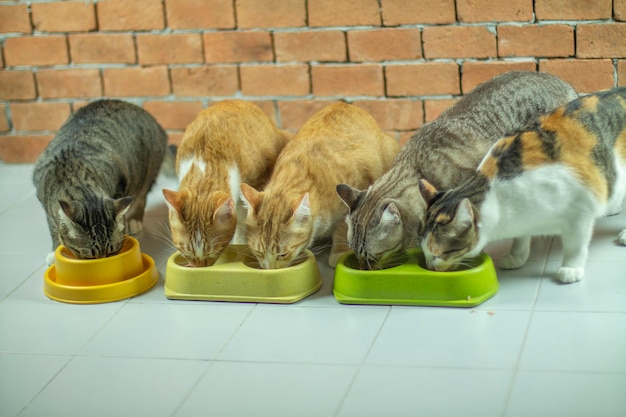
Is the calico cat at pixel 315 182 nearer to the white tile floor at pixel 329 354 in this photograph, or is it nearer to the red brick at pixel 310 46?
the white tile floor at pixel 329 354

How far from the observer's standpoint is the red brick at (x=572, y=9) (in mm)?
3871

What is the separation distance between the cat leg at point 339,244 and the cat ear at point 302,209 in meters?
0.27

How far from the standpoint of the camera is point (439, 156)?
3.38m

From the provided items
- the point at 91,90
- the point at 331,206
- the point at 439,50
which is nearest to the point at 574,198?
the point at 331,206

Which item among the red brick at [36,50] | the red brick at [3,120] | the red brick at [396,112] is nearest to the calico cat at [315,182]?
the red brick at [396,112]

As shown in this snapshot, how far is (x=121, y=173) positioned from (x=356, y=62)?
1.28m

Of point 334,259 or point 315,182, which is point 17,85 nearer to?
point 315,182

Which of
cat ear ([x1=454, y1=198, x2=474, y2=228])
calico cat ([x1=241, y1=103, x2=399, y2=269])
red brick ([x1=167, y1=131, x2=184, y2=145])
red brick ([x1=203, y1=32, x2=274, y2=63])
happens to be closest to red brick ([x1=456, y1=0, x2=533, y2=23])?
calico cat ([x1=241, y1=103, x2=399, y2=269])

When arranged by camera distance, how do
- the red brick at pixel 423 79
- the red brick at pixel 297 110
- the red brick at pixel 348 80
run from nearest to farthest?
the red brick at pixel 423 79 → the red brick at pixel 348 80 → the red brick at pixel 297 110

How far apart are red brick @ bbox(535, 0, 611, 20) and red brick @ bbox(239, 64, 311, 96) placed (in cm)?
116

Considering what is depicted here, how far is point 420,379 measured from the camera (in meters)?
2.60

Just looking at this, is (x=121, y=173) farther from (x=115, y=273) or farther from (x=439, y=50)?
(x=439, y=50)

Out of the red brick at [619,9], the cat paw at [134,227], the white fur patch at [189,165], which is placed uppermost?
the red brick at [619,9]

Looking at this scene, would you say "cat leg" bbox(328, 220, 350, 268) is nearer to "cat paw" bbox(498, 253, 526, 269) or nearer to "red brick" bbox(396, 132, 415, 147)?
"cat paw" bbox(498, 253, 526, 269)
